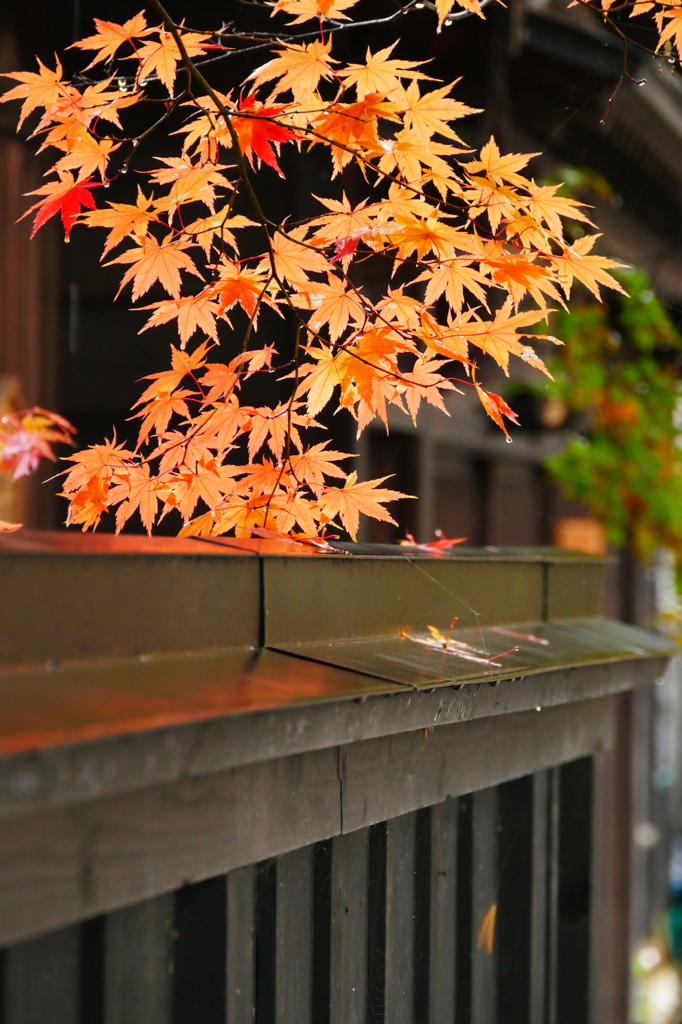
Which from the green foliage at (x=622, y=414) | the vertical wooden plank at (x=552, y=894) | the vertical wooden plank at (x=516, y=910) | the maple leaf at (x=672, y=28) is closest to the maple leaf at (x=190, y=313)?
the maple leaf at (x=672, y=28)

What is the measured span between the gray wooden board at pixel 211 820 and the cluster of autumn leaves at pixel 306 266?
1.48 feet

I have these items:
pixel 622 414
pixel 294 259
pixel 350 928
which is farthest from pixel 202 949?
pixel 622 414

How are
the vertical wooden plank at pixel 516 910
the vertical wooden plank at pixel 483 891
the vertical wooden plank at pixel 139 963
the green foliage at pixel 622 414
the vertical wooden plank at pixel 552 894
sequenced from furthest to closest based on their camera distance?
1. the green foliage at pixel 622 414
2. the vertical wooden plank at pixel 552 894
3. the vertical wooden plank at pixel 516 910
4. the vertical wooden plank at pixel 483 891
5. the vertical wooden plank at pixel 139 963

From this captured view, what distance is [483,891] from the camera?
1762 millimetres

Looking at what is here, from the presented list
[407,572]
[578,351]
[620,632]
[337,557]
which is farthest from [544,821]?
[578,351]

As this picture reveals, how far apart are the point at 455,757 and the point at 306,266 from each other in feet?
3.03

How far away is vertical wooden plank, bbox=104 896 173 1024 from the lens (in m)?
0.97

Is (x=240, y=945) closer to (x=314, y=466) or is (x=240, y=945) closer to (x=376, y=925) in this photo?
(x=376, y=925)

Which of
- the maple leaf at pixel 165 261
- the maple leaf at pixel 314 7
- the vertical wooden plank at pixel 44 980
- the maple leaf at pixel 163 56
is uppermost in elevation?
the maple leaf at pixel 314 7

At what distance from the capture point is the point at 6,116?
356 centimetres

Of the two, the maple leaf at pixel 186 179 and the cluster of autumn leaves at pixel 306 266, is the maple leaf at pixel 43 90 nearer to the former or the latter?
the cluster of autumn leaves at pixel 306 266

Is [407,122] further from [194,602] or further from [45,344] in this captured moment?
[45,344]

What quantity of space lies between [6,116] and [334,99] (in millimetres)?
2626

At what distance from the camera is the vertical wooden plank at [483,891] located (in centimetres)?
172
